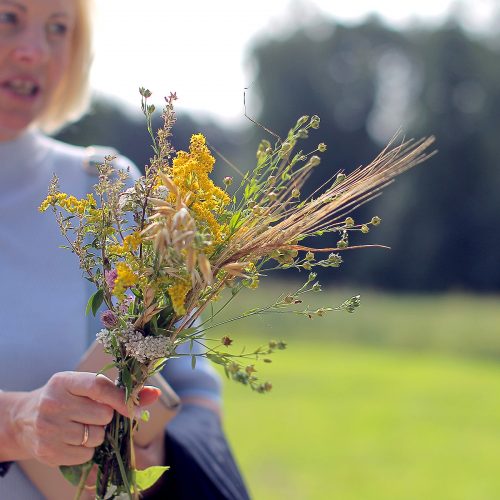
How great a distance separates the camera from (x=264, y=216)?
153cm

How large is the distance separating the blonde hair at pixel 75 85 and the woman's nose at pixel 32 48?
0.23m

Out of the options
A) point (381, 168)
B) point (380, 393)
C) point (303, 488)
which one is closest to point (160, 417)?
point (381, 168)

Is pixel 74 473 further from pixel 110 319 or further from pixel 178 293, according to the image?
pixel 178 293

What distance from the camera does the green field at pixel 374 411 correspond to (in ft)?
25.0

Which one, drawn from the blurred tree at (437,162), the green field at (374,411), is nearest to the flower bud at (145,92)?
the green field at (374,411)

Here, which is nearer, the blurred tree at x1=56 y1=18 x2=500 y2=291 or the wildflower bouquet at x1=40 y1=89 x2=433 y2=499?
the wildflower bouquet at x1=40 y1=89 x2=433 y2=499

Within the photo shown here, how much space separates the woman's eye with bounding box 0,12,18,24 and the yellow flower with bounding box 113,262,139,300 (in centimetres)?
106

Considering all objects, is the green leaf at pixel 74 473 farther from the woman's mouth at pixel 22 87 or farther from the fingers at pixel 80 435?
the woman's mouth at pixel 22 87

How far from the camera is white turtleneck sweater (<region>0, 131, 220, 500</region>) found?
214 centimetres

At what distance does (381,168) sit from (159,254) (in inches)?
14.9

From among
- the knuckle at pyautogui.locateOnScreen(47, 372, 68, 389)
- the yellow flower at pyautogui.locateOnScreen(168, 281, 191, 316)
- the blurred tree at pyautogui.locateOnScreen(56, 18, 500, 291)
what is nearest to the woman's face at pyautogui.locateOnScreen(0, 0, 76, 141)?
the knuckle at pyautogui.locateOnScreen(47, 372, 68, 389)

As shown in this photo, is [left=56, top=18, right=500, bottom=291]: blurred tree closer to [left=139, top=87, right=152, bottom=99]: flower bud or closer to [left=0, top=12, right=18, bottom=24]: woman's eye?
[left=0, top=12, right=18, bottom=24]: woman's eye

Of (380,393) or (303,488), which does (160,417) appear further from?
(380,393)

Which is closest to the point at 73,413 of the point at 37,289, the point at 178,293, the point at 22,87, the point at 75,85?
the point at 178,293
